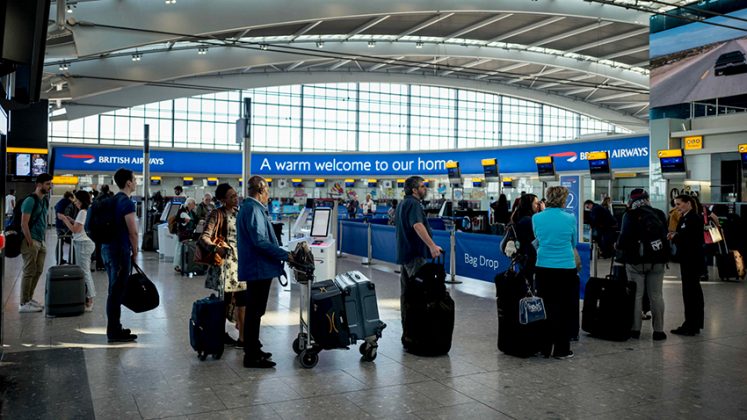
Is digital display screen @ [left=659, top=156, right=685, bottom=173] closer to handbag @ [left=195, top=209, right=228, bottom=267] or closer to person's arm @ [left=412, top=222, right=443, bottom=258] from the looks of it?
person's arm @ [left=412, top=222, right=443, bottom=258]

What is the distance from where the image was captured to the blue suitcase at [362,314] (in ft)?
16.3

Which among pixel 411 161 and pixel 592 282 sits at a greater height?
pixel 411 161

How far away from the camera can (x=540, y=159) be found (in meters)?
18.2

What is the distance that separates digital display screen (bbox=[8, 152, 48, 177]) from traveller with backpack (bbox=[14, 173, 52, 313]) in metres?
9.57

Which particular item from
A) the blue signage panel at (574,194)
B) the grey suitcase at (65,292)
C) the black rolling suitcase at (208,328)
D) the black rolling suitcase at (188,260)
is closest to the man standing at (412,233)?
the black rolling suitcase at (208,328)

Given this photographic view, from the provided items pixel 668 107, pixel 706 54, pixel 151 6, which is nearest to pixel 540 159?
pixel 668 107

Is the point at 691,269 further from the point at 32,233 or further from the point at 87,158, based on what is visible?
the point at 87,158

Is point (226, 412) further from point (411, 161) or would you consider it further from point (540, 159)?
point (411, 161)

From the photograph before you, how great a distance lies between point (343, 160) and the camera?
32594mm

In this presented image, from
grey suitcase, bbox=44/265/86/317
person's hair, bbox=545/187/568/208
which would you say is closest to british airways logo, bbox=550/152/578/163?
person's hair, bbox=545/187/568/208

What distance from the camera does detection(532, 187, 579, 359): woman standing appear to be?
521cm

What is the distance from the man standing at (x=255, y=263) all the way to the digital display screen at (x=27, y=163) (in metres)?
13.4

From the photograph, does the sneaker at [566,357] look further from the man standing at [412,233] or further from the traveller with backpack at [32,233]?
the traveller with backpack at [32,233]

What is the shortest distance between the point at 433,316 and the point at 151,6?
13218mm
